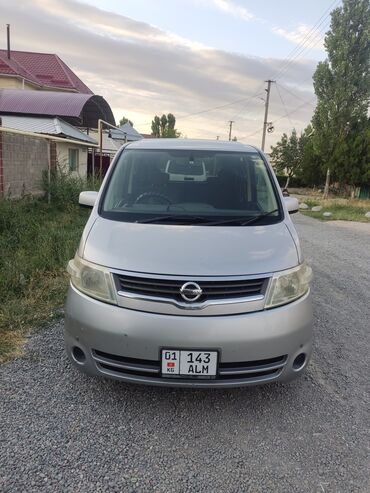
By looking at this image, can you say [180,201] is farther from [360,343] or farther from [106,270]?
[360,343]

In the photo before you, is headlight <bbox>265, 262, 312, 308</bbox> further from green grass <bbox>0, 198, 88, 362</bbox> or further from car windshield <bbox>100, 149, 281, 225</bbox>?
green grass <bbox>0, 198, 88, 362</bbox>

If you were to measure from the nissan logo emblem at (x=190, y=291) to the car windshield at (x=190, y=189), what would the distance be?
72cm

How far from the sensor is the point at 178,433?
2414 millimetres

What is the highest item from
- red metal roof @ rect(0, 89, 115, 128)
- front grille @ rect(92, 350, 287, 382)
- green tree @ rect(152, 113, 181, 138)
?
green tree @ rect(152, 113, 181, 138)

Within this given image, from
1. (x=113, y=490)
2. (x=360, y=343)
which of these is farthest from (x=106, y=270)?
(x=360, y=343)

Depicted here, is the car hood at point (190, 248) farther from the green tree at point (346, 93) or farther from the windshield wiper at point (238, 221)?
the green tree at point (346, 93)

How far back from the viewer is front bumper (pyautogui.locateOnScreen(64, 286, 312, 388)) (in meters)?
2.27

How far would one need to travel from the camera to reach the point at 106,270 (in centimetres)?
246

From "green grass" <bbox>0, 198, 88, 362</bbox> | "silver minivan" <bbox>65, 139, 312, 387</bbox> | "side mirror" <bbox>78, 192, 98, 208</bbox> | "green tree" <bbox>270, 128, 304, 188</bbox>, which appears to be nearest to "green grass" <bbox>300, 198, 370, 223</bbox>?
"green grass" <bbox>0, 198, 88, 362</bbox>

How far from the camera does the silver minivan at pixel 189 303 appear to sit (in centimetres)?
229

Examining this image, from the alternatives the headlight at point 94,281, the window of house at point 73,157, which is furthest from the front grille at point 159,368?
the window of house at point 73,157

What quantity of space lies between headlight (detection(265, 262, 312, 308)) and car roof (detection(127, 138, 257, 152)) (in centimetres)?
163

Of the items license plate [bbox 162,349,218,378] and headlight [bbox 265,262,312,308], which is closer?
license plate [bbox 162,349,218,378]

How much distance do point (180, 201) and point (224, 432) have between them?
69.0 inches
